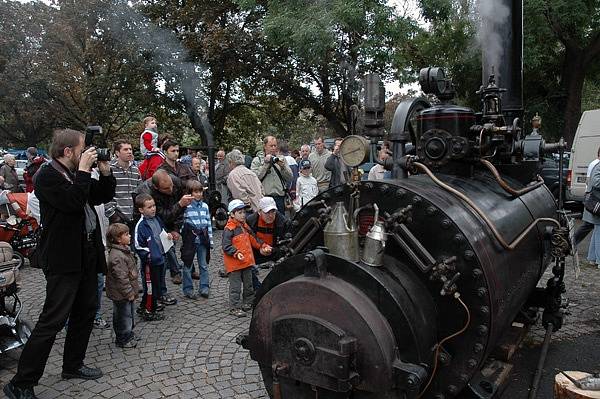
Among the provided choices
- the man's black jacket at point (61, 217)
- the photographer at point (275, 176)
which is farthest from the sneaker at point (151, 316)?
the photographer at point (275, 176)

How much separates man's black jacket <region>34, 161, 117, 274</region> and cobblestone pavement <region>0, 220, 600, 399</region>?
91cm

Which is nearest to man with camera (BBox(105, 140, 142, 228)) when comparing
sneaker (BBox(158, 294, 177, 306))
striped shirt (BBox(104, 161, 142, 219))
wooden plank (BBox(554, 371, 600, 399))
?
striped shirt (BBox(104, 161, 142, 219))

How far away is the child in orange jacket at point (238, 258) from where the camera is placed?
5.07 m

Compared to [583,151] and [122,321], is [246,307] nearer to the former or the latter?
[122,321]

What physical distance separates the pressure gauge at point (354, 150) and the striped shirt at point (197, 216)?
3441 mm

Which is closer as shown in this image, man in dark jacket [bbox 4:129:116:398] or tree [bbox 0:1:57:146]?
man in dark jacket [bbox 4:129:116:398]

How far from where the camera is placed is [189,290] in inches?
220

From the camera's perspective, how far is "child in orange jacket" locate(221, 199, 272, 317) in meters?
5.07

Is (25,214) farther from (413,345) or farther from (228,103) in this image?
(228,103)

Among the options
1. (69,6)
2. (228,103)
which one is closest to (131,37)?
(228,103)

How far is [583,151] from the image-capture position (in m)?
10.7

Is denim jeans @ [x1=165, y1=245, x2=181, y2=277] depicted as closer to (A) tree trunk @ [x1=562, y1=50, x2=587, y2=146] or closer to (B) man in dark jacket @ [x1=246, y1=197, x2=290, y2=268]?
(B) man in dark jacket @ [x1=246, y1=197, x2=290, y2=268]

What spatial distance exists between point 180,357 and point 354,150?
2.47 m

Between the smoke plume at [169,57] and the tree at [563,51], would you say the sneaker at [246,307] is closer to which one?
the tree at [563,51]
